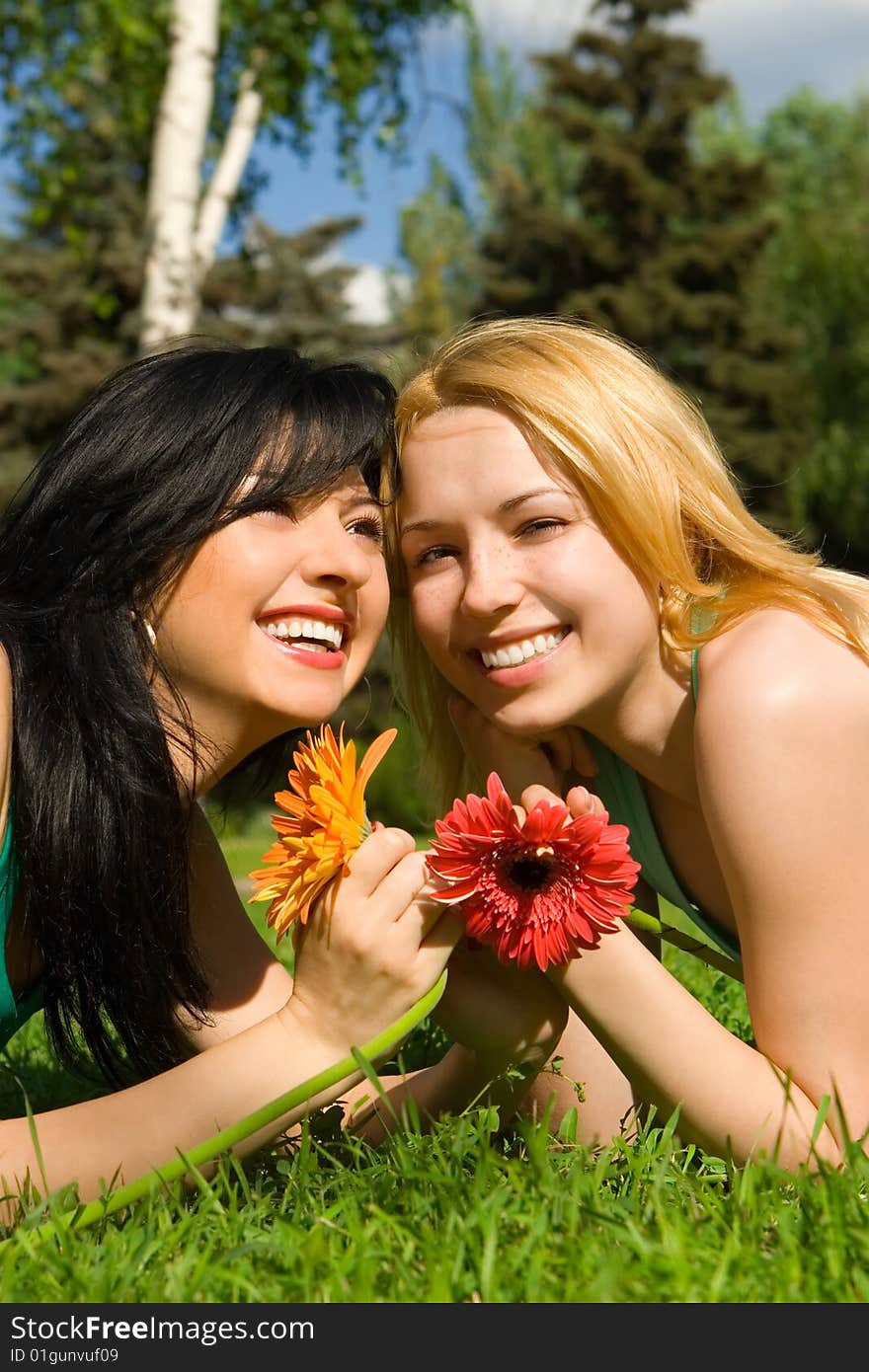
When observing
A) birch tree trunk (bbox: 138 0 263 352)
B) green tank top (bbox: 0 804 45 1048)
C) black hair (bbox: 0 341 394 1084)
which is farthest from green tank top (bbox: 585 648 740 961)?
birch tree trunk (bbox: 138 0 263 352)

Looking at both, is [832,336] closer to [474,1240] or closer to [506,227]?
[506,227]

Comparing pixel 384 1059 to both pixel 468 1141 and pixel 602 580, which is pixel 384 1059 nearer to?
pixel 468 1141

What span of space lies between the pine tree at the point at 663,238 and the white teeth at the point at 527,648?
24.3 meters

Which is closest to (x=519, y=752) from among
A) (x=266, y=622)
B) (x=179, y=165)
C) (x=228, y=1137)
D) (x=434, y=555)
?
(x=434, y=555)

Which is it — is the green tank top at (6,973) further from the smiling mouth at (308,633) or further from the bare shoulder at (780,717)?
the bare shoulder at (780,717)

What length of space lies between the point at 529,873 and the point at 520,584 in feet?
2.56

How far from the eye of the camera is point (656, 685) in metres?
2.76

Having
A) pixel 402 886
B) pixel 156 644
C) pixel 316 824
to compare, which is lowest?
pixel 402 886

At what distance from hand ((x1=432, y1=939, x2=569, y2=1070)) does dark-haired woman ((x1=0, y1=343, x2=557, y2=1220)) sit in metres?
0.11

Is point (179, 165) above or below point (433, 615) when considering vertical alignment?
above

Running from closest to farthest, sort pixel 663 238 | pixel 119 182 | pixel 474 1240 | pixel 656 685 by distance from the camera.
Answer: pixel 474 1240 < pixel 656 685 < pixel 119 182 < pixel 663 238

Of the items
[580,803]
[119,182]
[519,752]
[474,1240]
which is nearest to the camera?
[474,1240]

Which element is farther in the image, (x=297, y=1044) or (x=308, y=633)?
(x=308, y=633)

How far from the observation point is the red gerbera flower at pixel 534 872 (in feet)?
Result: 6.30
